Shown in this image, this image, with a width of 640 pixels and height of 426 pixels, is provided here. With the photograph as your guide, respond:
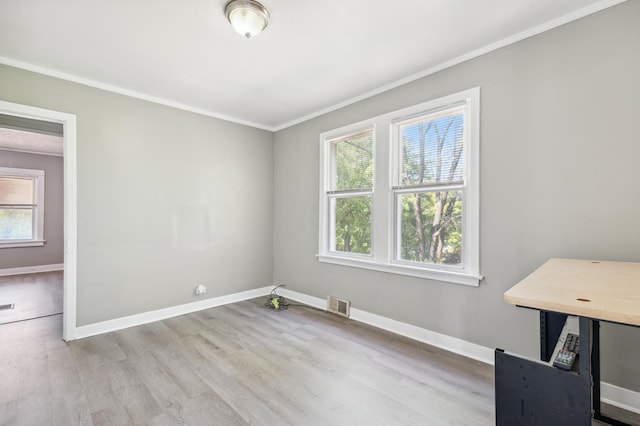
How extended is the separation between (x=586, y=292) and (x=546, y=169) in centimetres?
139

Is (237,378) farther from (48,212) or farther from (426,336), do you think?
(48,212)

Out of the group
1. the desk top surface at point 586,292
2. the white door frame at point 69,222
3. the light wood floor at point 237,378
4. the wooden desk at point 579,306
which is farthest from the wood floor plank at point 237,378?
the desk top surface at point 586,292

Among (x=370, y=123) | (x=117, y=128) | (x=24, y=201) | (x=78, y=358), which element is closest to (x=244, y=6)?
(x=370, y=123)

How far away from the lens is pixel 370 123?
338cm

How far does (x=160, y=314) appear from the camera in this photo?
3.55 metres

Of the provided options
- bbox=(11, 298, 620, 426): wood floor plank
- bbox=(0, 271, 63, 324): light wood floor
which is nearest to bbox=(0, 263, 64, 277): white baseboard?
bbox=(0, 271, 63, 324): light wood floor

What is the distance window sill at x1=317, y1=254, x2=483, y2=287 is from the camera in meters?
2.57

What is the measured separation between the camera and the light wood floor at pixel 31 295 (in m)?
3.76

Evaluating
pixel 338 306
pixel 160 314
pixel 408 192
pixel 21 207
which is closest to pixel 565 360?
pixel 408 192

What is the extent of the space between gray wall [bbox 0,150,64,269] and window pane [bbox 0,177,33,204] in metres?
0.26

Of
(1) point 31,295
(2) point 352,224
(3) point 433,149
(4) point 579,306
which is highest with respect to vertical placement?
(3) point 433,149

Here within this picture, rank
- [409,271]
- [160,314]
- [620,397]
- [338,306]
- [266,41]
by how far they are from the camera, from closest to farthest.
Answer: [620,397], [266,41], [409,271], [160,314], [338,306]

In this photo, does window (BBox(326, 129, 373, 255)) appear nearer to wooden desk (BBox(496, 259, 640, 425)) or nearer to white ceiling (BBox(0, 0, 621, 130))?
white ceiling (BBox(0, 0, 621, 130))

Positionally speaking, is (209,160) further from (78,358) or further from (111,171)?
(78,358)
